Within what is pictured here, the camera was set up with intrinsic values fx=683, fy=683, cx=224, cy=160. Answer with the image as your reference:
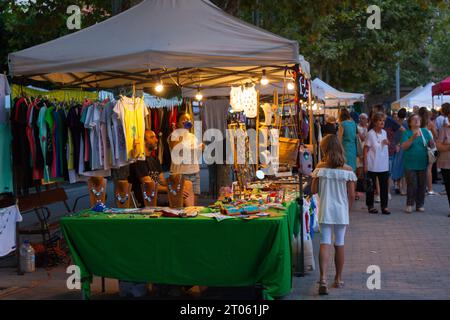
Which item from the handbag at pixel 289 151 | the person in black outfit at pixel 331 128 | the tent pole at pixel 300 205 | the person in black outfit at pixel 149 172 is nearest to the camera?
the tent pole at pixel 300 205

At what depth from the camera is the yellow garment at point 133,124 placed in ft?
30.1

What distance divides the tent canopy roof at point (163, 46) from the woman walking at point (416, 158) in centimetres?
570

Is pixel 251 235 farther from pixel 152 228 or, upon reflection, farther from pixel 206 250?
pixel 152 228

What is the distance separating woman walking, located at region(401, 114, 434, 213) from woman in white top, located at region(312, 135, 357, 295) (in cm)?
601

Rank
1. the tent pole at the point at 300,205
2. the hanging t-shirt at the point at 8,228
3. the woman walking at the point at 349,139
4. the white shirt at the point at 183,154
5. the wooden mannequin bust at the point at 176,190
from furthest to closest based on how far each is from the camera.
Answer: the woman walking at the point at 349,139, the white shirt at the point at 183,154, the wooden mannequin bust at the point at 176,190, the hanging t-shirt at the point at 8,228, the tent pole at the point at 300,205

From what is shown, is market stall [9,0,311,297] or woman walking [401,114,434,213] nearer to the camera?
market stall [9,0,311,297]

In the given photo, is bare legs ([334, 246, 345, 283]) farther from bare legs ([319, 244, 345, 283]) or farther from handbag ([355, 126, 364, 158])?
handbag ([355, 126, 364, 158])

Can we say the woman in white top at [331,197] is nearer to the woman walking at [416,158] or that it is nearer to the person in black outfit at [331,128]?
the woman walking at [416,158]

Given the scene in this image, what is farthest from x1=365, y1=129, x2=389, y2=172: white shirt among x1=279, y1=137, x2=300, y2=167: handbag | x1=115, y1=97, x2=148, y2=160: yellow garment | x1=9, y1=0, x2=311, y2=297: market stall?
x1=115, y1=97, x2=148, y2=160: yellow garment

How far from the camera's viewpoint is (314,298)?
7297mm

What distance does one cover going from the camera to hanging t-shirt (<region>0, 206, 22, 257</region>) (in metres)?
8.77

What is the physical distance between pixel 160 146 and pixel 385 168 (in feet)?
14.1

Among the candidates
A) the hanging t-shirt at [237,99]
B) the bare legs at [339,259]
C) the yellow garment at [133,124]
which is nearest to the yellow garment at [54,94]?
the yellow garment at [133,124]

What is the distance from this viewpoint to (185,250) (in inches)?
269
